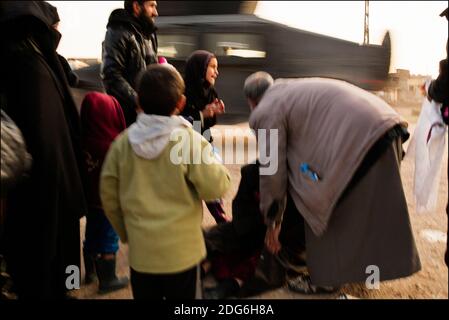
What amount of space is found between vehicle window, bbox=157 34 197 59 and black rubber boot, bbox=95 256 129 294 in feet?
18.9

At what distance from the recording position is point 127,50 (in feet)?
8.71

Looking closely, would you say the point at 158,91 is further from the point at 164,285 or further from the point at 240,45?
the point at 240,45

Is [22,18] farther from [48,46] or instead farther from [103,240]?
[103,240]

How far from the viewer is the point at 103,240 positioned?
8.18ft

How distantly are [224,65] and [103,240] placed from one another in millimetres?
5644

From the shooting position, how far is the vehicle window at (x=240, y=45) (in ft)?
25.0

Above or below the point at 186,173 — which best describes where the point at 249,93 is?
above

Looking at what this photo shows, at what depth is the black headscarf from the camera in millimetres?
2867

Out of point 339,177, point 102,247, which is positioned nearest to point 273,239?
point 339,177

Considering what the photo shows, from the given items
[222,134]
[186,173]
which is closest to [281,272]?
[186,173]

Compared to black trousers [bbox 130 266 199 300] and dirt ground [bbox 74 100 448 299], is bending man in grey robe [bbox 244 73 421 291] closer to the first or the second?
dirt ground [bbox 74 100 448 299]

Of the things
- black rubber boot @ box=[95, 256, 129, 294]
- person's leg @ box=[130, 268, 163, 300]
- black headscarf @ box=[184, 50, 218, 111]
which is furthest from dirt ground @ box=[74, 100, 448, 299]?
black headscarf @ box=[184, 50, 218, 111]

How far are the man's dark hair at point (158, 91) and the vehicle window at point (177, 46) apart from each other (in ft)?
20.4

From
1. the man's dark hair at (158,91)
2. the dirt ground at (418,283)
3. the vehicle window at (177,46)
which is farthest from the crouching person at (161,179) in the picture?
the vehicle window at (177,46)
